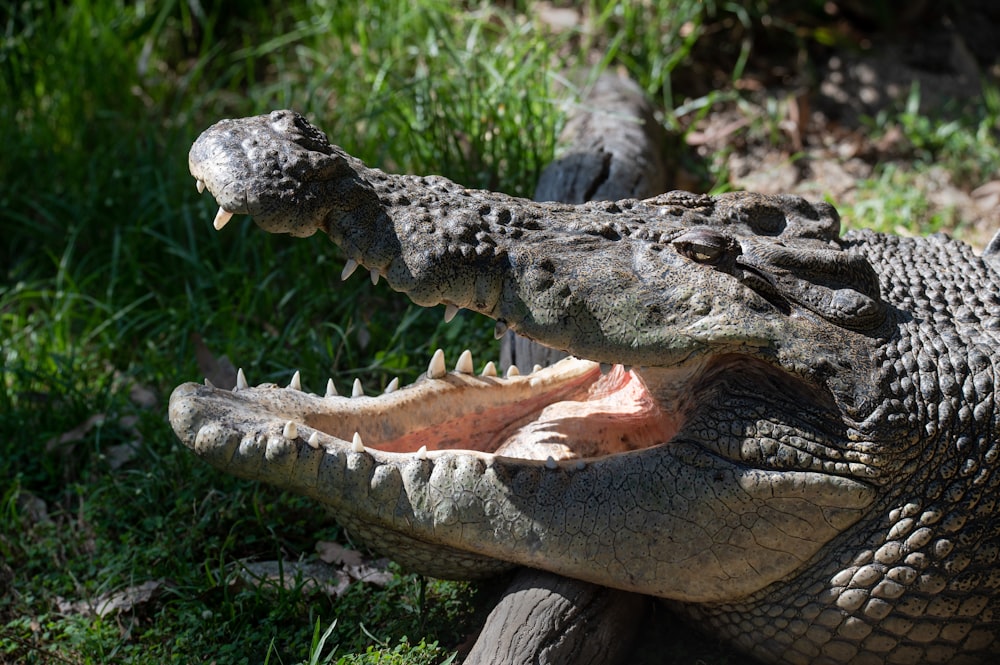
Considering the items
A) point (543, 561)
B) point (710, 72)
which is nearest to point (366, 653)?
point (543, 561)

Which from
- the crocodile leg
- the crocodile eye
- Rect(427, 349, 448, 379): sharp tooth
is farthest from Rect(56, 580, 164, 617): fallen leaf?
the crocodile eye

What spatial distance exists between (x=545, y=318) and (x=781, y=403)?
73 centimetres

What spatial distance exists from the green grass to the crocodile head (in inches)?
A: 21.2

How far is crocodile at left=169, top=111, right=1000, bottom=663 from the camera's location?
9.43 feet

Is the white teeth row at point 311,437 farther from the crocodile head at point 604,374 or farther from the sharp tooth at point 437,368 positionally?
the sharp tooth at point 437,368

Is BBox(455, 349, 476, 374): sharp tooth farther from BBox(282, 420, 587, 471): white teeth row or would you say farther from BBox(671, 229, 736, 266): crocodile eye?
BBox(671, 229, 736, 266): crocodile eye

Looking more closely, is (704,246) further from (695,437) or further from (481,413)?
(481,413)

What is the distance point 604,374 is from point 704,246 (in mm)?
469

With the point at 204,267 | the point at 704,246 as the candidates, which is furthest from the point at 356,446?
the point at 204,267

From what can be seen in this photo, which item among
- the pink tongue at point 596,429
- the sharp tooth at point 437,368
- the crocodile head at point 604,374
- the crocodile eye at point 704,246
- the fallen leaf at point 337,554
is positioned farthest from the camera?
the fallen leaf at point 337,554

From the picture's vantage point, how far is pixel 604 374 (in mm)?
2996

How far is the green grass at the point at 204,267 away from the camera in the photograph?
3.56m

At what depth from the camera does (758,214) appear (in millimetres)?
3311

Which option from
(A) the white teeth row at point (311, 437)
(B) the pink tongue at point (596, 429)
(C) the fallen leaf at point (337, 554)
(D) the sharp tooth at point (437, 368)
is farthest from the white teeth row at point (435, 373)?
(C) the fallen leaf at point (337, 554)
